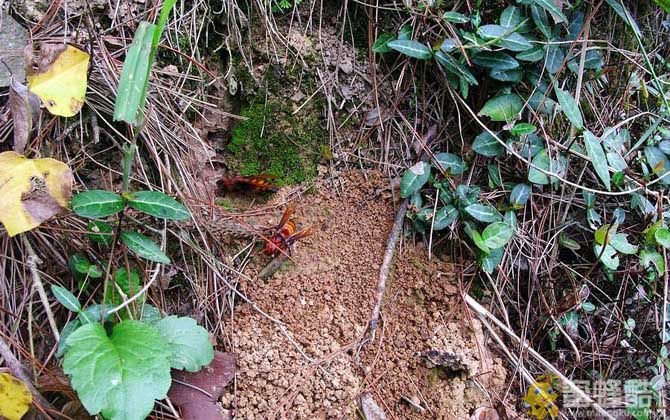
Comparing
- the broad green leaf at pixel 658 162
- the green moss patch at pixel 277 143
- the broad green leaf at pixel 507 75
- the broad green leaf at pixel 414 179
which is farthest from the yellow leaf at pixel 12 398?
the broad green leaf at pixel 658 162

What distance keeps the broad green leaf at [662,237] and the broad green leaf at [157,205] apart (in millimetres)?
1618

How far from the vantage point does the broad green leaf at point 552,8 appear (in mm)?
1801

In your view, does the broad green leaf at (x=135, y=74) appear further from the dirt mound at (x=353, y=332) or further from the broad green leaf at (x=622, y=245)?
the broad green leaf at (x=622, y=245)

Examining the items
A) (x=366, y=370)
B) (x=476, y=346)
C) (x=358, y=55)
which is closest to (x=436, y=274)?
(x=476, y=346)

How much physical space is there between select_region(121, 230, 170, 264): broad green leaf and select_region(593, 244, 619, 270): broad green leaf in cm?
146

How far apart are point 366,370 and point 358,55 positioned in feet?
3.67

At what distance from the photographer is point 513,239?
1.87 m

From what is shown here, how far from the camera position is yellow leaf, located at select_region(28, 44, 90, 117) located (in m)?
1.32

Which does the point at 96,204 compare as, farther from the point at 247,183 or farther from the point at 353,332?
the point at 353,332

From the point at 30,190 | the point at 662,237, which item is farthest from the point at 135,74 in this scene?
the point at 662,237

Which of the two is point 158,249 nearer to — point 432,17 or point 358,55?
point 358,55

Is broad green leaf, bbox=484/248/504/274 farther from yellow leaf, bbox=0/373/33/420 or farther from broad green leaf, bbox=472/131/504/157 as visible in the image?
yellow leaf, bbox=0/373/33/420

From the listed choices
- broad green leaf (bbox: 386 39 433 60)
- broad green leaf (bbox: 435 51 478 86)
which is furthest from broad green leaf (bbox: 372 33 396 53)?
broad green leaf (bbox: 435 51 478 86)

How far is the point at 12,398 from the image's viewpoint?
1.20 m
